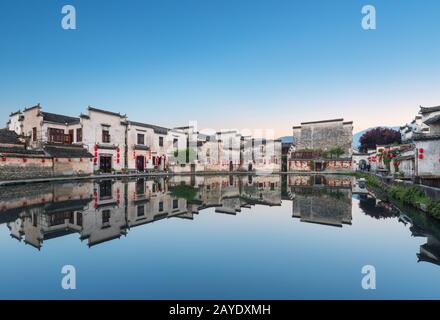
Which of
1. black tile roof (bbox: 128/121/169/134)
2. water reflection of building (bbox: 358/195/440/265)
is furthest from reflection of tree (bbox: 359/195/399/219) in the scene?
black tile roof (bbox: 128/121/169/134)

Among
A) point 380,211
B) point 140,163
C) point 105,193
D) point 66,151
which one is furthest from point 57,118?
point 380,211

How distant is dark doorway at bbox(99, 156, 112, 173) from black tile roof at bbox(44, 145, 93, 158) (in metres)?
2.42

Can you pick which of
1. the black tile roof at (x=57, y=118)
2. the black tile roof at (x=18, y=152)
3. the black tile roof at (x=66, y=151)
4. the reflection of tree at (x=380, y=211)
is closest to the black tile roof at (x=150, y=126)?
the black tile roof at (x=57, y=118)

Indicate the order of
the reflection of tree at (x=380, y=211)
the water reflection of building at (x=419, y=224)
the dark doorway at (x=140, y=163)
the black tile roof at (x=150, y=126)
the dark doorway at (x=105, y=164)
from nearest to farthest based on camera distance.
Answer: the water reflection of building at (x=419, y=224) < the reflection of tree at (x=380, y=211) < the dark doorway at (x=105, y=164) < the dark doorway at (x=140, y=163) < the black tile roof at (x=150, y=126)

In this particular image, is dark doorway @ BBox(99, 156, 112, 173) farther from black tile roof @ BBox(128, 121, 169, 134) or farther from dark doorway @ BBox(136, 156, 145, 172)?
black tile roof @ BBox(128, 121, 169, 134)

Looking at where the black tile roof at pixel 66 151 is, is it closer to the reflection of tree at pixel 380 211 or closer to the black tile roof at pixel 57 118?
the black tile roof at pixel 57 118

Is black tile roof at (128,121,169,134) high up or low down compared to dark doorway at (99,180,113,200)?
up

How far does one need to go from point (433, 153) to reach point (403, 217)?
7.65m

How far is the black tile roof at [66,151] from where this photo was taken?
71.2 ft

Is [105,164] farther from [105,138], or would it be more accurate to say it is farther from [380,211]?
Answer: [380,211]

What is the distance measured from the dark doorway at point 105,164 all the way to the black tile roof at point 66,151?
242 centimetres

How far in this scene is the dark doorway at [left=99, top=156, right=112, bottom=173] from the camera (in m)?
27.3
